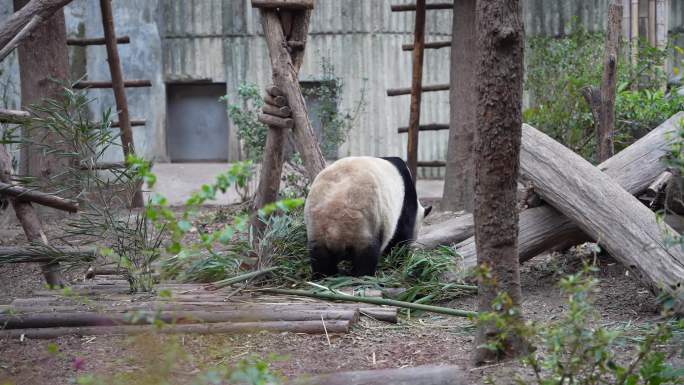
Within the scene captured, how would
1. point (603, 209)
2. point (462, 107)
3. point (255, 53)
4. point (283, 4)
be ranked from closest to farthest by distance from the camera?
point (603, 209) → point (283, 4) → point (462, 107) → point (255, 53)

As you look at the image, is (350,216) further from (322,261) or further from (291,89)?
(291,89)

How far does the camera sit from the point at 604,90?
696 centimetres

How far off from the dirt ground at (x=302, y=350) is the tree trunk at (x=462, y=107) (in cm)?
361

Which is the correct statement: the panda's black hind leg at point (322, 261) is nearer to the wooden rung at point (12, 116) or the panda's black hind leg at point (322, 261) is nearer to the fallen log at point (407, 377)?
the wooden rung at point (12, 116)

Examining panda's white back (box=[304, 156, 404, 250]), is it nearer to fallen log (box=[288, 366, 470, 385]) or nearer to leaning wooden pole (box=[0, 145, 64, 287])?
leaning wooden pole (box=[0, 145, 64, 287])

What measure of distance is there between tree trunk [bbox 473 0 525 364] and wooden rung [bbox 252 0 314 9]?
2590 millimetres

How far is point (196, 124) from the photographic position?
14.4 metres

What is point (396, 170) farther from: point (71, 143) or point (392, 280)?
point (71, 143)

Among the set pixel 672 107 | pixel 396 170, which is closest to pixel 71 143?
pixel 396 170

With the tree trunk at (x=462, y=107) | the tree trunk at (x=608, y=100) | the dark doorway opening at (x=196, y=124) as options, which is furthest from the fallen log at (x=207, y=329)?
the dark doorway opening at (x=196, y=124)

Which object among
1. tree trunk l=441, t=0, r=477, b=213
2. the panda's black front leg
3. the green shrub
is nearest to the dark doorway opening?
the green shrub

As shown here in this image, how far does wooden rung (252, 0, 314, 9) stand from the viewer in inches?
224

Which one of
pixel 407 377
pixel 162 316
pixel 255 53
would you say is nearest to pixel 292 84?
pixel 162 316

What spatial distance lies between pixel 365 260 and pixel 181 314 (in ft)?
5.15
